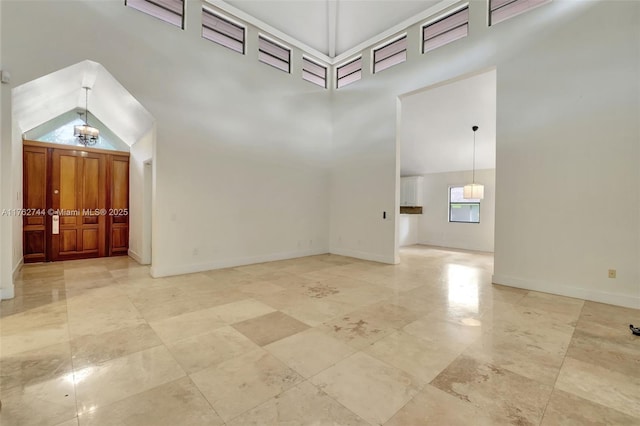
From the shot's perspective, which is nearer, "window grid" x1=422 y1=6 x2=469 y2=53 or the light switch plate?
the light switch plate

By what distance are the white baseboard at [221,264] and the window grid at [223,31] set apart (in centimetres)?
455

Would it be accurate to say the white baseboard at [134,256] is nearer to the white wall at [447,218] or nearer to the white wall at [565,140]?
the white wall at [565,140]

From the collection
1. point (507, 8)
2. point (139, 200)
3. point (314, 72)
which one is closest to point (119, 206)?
point (139, 200)

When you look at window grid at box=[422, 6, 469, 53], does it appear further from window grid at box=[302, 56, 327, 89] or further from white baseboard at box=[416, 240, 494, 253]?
white baseboard at box=[416, 240, 494, 253]

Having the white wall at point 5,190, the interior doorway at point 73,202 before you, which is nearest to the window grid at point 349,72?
the interior doorway at point 73,202

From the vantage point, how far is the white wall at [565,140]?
369cm

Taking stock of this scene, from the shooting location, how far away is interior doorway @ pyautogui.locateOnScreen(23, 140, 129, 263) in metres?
6.03

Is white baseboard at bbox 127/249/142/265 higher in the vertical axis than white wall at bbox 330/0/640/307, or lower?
lower

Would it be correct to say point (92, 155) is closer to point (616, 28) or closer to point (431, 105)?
point (431, 105)

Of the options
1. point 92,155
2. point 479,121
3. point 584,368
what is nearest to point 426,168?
point 479,121

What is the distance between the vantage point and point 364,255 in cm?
694

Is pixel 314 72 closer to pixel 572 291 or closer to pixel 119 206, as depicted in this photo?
pixel 119 206

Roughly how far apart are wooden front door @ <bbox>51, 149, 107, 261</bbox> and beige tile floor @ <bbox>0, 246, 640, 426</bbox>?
2.49 m

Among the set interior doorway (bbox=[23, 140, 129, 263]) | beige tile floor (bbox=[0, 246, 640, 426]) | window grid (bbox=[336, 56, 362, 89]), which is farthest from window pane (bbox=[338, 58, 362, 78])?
interior doorway (bbox=[23, 140, 129, 263])
